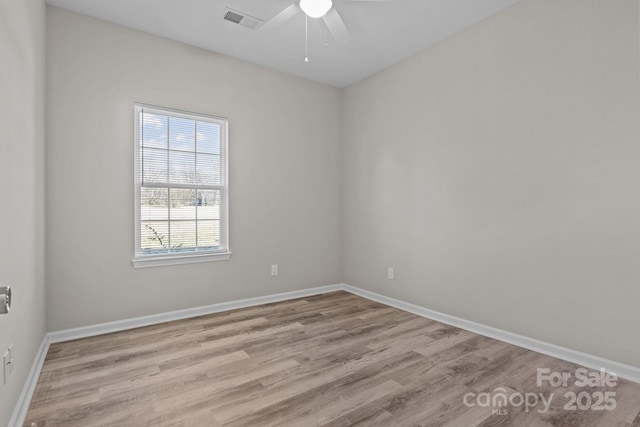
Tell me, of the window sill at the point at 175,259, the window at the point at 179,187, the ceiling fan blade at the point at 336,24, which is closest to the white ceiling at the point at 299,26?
the ceiling fan blade at the point at 336,24

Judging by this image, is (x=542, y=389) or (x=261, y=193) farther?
(x=261, y=193)

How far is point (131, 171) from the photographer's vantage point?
10.5 ft

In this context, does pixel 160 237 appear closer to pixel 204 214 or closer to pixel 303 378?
pixel 204 214

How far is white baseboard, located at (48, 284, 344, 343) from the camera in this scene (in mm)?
2926

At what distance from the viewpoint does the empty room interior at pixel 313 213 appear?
2.03 m

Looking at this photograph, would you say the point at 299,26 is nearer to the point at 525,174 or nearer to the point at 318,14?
the point at 318,14

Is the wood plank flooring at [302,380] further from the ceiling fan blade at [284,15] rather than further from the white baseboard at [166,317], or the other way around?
the ceiling fan blade at [284,15]

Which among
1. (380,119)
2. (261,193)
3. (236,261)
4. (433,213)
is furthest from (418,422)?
(380,119)

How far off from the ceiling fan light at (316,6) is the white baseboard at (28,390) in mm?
3054

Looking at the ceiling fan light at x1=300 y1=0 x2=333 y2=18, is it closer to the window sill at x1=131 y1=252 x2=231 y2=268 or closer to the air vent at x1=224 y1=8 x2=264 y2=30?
the air vent at x1=224 y1=8 x2=264 y2=30

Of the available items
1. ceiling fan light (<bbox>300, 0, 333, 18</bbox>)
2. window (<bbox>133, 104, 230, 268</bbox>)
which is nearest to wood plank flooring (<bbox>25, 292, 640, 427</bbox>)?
window (<bbox>133, 104, 230, 268</bbox>)

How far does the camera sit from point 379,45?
3506 mm

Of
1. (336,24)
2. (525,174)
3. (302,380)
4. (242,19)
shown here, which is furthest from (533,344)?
(242,19)

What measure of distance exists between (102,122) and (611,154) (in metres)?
4.10
